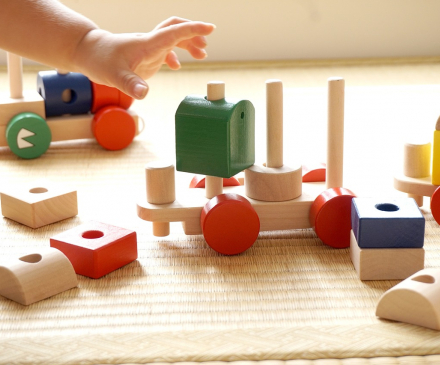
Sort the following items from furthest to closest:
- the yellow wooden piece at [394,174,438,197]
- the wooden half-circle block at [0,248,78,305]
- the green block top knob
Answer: the green block top knob
the yellow wooden piece at [394,174,438,197]
the wooden half-circle block at [0,248,78,305]

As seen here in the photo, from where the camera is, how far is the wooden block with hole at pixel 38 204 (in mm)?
1036

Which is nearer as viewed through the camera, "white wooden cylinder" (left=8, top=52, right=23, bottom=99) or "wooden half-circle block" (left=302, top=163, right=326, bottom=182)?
"wooden half-circle block" (left=302, top=163, right=326, bottom=182)

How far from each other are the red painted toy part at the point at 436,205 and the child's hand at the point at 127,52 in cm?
41

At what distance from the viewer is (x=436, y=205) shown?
3.26ft

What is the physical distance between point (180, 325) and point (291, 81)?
1.25m

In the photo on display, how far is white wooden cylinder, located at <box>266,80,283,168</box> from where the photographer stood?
0.96 m

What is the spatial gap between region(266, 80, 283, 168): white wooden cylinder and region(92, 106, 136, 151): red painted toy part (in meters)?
0.53

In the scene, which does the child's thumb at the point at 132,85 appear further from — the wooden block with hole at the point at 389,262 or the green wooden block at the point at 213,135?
the wooden block with hole at the point at 389,262

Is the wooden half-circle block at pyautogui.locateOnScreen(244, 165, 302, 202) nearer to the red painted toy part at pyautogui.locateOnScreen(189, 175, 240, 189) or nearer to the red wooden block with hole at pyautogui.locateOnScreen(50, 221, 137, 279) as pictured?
the red painted toy part at pyautogui.locateOnScreen(189, 175, 240, 189)

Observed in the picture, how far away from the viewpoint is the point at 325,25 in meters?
2.13

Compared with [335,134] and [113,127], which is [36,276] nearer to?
[335,134]

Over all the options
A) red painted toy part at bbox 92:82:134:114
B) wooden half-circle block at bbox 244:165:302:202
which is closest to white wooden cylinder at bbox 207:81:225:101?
wooden half-circle block at bbox 244:165:302:202

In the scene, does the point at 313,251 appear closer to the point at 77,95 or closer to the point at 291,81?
the point at 77,95

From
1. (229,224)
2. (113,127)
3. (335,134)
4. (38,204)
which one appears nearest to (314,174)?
(335,134)
